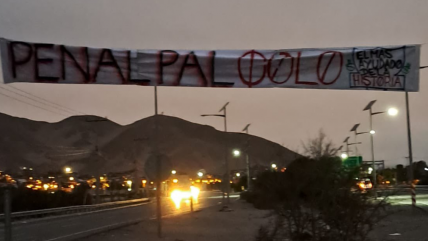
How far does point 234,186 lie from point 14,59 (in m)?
93.9

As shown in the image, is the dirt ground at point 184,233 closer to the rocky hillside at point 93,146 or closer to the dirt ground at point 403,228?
the dirt ground at point 403,228

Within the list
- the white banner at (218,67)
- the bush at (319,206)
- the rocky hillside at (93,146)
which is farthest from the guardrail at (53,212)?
the rocky hillside at (93,146)

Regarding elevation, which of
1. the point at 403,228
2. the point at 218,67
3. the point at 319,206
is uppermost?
the point at 218,67

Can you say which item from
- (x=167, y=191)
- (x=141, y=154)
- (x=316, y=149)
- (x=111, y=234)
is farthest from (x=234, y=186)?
(x=316, y=149)

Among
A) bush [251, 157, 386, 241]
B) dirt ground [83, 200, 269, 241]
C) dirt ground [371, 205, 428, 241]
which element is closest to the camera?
bush [251, 157, 386, 241]

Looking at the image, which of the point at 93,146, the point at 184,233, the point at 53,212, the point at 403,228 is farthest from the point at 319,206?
the point at 93,146

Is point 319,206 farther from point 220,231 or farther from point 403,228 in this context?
point 220,231

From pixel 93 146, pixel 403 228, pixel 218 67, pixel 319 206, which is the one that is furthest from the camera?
pixel 93 146

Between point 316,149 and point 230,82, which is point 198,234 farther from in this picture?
point 230,82

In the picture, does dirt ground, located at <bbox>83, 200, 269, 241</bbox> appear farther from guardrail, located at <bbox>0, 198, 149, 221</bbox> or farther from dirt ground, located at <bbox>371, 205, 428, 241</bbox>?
guardrail, located at <bbox>0, 198, 149, 221</bbox>

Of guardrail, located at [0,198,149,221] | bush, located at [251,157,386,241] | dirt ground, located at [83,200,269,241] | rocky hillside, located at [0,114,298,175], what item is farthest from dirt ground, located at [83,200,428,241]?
rocky hillside, located at [0,114,298,175]

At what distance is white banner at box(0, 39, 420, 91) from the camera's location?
924cm

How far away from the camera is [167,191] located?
3428 inches

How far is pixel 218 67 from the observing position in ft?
31.7
